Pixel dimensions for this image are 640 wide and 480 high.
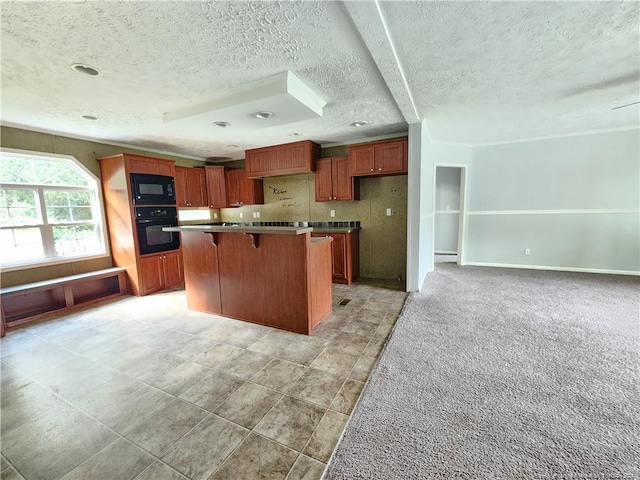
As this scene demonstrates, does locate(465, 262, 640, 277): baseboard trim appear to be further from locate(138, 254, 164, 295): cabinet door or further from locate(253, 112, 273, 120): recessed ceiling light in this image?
locate(138, 254, 164, 295): cabinet door

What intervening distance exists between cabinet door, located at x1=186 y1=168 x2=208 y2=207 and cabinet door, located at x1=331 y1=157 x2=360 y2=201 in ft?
9.52

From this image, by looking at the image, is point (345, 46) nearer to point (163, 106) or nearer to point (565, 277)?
point (163, 106)

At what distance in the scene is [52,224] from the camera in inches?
149

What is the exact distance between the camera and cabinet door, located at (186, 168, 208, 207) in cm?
547

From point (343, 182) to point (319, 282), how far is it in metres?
2.28

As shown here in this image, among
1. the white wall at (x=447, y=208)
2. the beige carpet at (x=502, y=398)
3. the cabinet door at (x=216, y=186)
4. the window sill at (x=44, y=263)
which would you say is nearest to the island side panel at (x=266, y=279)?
the beige carpet at (x=502, y=398)

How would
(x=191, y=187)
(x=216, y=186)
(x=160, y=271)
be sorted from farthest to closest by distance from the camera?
(x=216, y=186)
(x=191, y=187)
(x=160, y=271)

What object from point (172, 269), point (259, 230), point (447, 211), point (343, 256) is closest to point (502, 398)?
point (259, 230)

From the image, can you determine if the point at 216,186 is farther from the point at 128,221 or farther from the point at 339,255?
the point at 339,255

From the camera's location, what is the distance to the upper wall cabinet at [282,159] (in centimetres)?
471

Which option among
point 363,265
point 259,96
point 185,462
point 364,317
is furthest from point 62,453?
point 363,265

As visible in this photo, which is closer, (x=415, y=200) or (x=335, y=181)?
(x=415, y=200)

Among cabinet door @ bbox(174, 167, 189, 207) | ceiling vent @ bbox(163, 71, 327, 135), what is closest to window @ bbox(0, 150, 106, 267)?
cabinet door @ bbox(174, 167, 189, 207)

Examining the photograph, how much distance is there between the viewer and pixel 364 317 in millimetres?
3197
